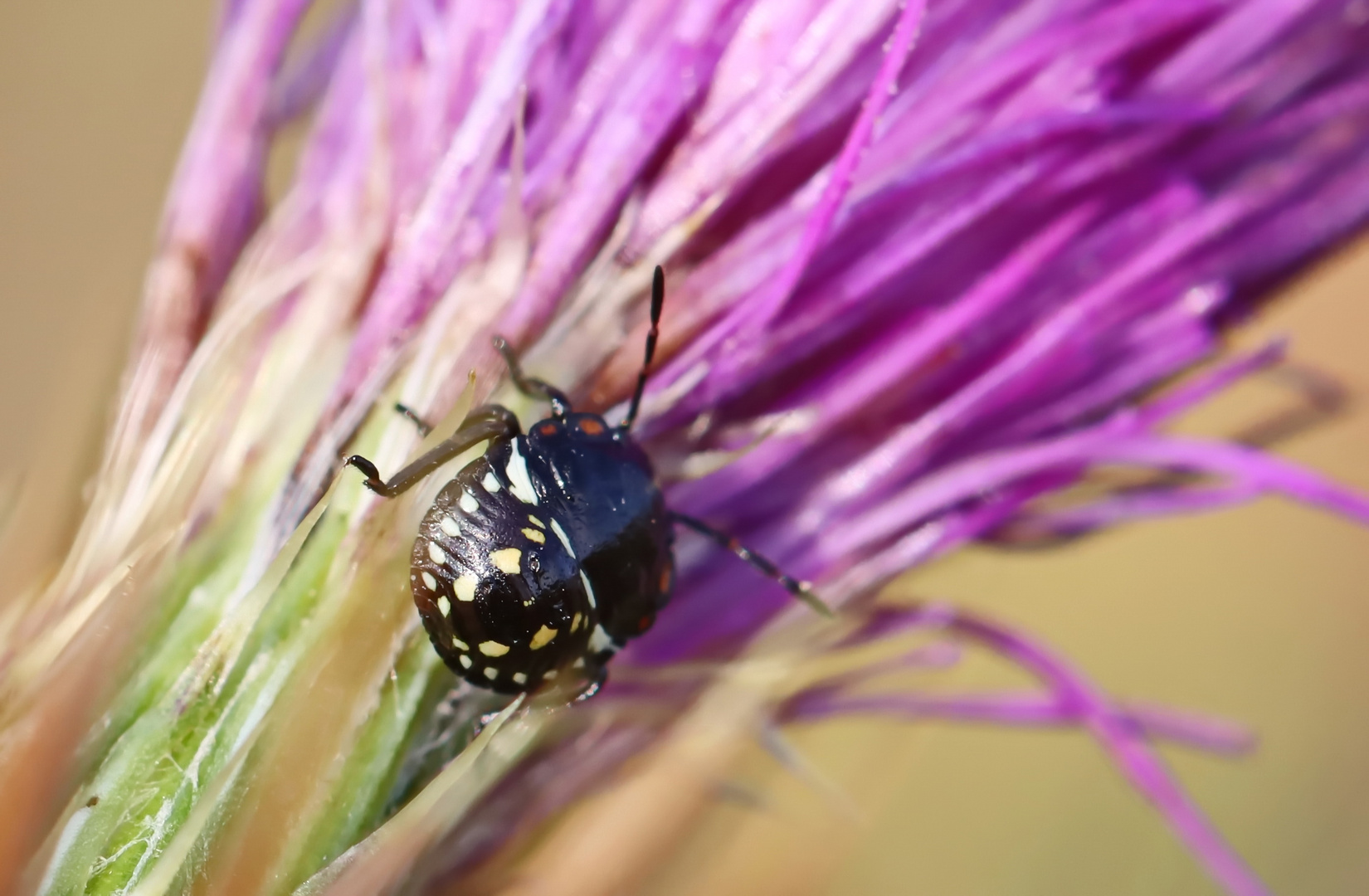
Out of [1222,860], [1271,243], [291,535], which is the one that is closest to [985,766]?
[1222,860]

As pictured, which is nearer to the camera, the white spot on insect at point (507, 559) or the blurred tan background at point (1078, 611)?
the white spot on insect at point (507, 559)

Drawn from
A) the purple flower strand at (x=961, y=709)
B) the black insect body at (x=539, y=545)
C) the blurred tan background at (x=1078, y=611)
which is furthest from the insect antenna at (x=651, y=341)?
Answer: the blurred tan background at (x=1078, y=611)

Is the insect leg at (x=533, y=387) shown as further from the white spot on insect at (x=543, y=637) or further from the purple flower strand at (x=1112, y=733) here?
the purple flower strand at (x=1112, y=733)

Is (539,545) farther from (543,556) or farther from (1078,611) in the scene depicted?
(1078,611)

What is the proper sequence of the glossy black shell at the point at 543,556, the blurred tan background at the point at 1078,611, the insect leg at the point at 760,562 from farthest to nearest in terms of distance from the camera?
the blurred tan background at the point at 1078,611, the insect leg at the point at 760,562, the glossy black shell at the point at 543,556

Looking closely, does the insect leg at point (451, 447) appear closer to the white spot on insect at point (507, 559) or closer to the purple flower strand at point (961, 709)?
the white spot on insect at point (507, 559)

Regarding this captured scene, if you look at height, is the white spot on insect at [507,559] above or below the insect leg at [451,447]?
below

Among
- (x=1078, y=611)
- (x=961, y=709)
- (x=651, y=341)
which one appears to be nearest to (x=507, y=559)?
(x=651, y=341)

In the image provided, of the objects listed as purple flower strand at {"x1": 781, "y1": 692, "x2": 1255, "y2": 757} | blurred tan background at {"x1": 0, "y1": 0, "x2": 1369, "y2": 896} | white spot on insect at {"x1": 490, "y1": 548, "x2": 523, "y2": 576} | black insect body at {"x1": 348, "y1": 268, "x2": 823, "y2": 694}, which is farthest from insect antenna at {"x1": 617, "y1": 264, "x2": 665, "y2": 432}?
blurred tan background at {"x1": 0, "y1": 0, "x2": 1369, "y2": 896}

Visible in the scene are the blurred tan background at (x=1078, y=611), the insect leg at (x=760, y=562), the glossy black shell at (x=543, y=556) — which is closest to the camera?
the glossy black shell at (x=543, y=556)
